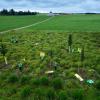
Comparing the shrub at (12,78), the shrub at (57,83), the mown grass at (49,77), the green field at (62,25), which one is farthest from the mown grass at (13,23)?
the shrub at (57,83)

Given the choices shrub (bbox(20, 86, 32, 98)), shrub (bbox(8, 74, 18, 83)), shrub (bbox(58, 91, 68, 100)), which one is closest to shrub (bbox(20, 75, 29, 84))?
shrub (bbox(8, 74, 18, 83))

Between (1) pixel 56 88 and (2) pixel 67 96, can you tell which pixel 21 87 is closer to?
(1) pixel 56 88

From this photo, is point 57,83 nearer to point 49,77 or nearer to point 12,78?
point 49,77

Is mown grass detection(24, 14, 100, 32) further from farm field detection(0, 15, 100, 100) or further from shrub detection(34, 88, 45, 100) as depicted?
shrub detection(34, 88, 45, 100)

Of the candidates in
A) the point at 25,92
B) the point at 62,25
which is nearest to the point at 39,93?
the point at 25,92

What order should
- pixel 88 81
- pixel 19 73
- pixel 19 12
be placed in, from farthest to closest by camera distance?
pixel 19 12 → pixel 19 73 → pixel 88 81

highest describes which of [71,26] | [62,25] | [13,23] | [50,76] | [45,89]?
[45,89]

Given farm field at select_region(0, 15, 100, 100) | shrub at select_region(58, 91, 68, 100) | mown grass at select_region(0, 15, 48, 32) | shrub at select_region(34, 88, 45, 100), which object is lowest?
mown grass at select_region(0, 15, 48, 32)

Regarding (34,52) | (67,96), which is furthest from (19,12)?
(67,96)

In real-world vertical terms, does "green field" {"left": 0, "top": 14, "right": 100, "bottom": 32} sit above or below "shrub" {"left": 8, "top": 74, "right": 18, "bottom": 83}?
below

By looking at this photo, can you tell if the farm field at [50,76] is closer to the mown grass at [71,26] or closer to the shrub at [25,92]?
the shrub at [25,92]

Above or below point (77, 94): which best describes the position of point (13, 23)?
below

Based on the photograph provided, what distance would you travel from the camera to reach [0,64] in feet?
45.1

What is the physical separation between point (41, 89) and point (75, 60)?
5.06 metres
